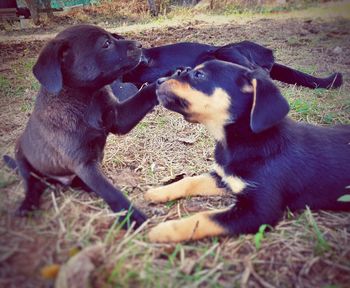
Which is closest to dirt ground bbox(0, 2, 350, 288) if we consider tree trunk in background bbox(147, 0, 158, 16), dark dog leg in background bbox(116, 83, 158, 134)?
dark dog leg in background bbox(116, 83, 158, 134)

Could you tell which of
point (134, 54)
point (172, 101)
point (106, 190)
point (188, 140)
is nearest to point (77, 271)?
point (106, 190)

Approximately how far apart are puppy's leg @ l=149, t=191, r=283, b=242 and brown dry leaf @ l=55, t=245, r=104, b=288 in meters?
0.55

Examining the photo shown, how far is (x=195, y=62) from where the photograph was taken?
5.24 meters

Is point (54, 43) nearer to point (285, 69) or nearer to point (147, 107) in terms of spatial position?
point (147, 107)

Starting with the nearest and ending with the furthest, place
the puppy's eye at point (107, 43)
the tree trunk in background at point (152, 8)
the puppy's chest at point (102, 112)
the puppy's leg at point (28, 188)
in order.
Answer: the puppy's leg at point (28, 188), the puppy's chest at point (102, 112), the puppy's eye at point (107, 43), the tree trunk in background at point (152, 8)

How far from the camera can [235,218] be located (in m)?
2.55

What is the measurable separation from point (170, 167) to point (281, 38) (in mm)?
6197

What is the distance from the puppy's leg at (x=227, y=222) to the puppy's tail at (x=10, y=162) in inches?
62.5

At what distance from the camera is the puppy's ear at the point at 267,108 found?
8.46 feet

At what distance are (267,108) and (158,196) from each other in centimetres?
110

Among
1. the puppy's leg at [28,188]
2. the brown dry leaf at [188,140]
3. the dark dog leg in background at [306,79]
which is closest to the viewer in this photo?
the puppy's leg at [28,188]

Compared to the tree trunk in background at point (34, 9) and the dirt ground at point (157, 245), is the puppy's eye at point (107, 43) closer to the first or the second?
the dirt ground at point (157, 245)

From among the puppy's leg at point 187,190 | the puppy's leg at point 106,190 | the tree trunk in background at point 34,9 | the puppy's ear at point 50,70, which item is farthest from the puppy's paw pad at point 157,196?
the tree trunk in background at point 34,9

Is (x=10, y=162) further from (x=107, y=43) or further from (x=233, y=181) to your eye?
(x=233, y=181)
